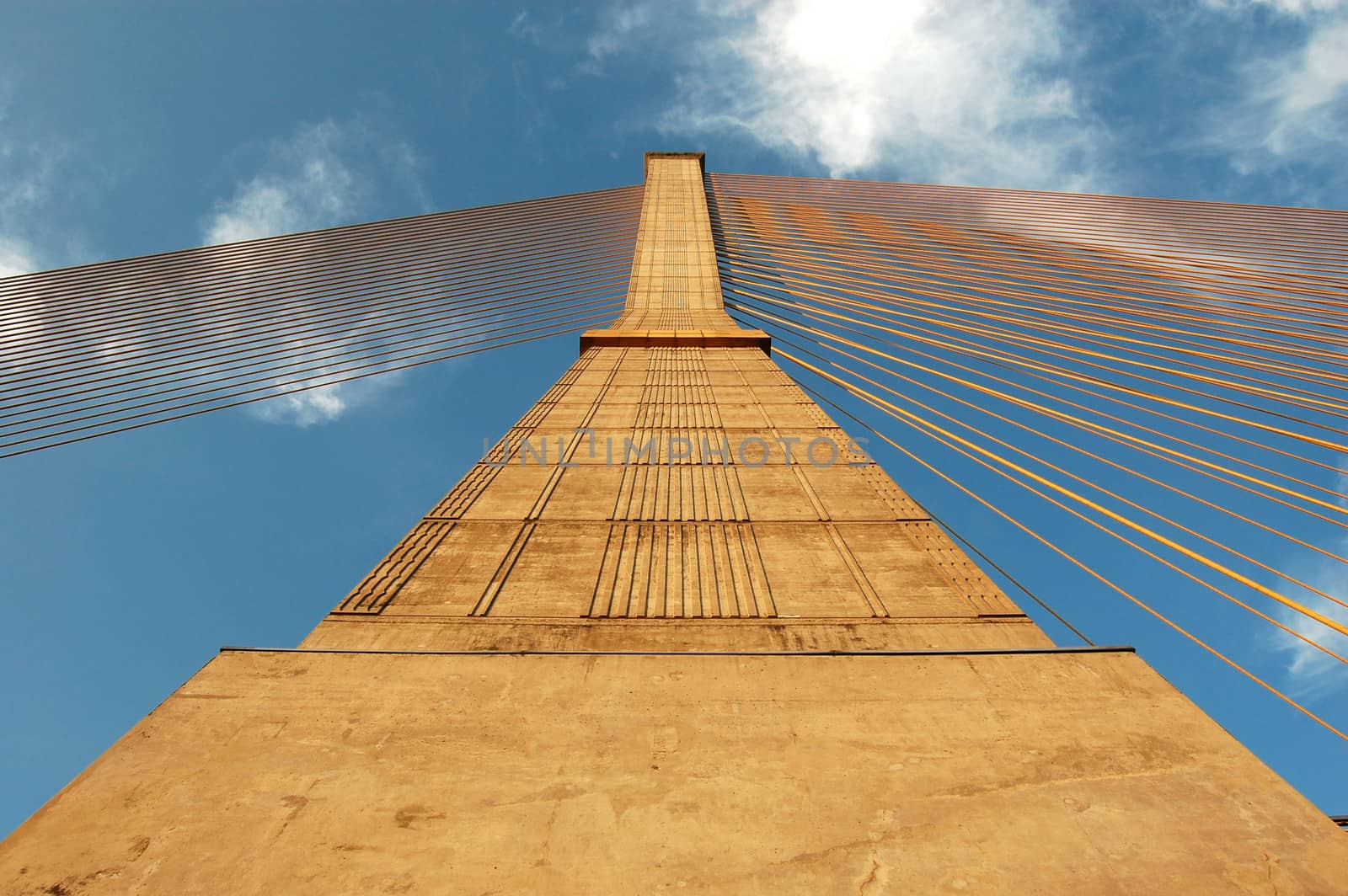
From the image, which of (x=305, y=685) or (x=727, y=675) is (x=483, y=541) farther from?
(x=727, y=675)

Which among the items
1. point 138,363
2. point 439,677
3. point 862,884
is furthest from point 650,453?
point 138,363

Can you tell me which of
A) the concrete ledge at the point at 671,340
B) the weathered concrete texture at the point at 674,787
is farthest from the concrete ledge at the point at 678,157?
the weathered concrete texture at the point at 674,787

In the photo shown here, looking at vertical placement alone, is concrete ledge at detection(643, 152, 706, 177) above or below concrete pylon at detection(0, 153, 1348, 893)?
above

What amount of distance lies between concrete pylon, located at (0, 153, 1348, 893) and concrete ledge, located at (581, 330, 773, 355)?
6377 mm

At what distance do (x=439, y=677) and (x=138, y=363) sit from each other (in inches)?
331

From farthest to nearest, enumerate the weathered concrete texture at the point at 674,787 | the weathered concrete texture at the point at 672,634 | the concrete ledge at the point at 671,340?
the concrete ledge at the point at 671,340
the weathered concrete texture at the point at 672,634
the weathered concrete texture at the point at 674,787

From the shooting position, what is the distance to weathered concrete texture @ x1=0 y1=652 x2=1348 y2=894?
2.14 metres

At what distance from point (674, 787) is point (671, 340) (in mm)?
8672

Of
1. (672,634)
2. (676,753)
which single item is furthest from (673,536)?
(676,753)

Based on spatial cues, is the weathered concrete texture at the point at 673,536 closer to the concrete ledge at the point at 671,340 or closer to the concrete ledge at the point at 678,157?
the concrete ledge at the point at 671,340

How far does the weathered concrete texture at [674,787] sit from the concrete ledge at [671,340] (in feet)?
25.7

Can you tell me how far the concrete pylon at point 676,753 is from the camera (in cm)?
216

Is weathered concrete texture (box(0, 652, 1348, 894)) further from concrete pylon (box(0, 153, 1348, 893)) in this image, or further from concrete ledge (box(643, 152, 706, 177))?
concrete ledge (box(643, 152, 706, 177))

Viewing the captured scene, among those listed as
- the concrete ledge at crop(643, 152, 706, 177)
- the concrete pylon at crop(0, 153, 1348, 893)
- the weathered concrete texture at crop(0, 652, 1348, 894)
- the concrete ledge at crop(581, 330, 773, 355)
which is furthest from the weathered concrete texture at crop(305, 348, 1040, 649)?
the concrete ledge at crop(643, 152, 706, 177)
